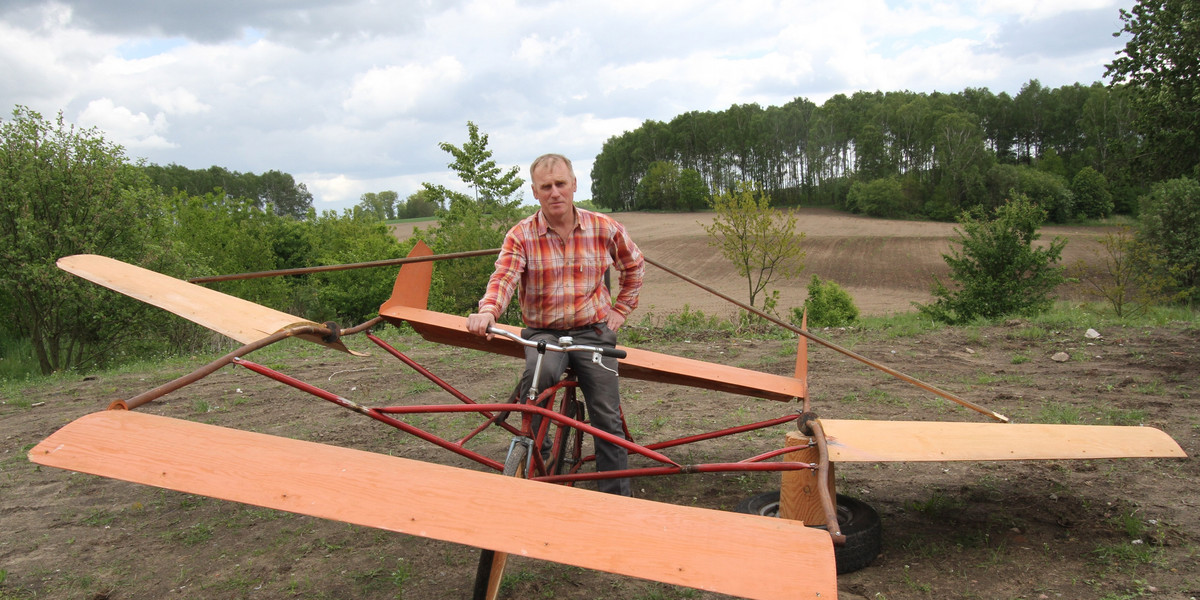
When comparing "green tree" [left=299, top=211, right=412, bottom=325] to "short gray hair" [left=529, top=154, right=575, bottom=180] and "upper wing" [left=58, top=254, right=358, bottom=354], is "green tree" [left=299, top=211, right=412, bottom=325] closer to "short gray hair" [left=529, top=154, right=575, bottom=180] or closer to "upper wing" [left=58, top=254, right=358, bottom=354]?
"upper wing" [left=58, top=254, right=358, bottom=354]

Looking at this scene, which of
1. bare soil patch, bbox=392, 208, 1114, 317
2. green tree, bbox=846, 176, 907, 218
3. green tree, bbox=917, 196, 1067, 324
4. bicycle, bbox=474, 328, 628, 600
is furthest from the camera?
green tree, bbox=846, 176, 907, 218

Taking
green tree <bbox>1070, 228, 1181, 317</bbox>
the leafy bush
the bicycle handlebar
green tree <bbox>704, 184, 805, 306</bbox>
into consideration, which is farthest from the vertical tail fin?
green tree <bbox>704, 184, 805, 306</bbox>

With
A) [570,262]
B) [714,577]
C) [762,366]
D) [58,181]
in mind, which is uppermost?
[58,181]

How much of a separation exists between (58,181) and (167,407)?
9170 mm

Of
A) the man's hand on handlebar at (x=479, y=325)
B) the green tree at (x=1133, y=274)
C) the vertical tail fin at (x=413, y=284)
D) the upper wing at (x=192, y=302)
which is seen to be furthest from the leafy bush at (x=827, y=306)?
the man's hand on handlebar at (x=479, y=325)

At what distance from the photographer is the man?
3.86m

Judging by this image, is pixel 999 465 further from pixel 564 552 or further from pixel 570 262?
pixel 564 552

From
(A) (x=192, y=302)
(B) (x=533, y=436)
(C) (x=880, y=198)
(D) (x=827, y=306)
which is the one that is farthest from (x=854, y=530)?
(C) (x=880, y=198)

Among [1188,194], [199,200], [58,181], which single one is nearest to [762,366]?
[58,181]

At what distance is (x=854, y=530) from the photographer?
3709 mm

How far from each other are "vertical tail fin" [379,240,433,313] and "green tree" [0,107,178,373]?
10.8 m

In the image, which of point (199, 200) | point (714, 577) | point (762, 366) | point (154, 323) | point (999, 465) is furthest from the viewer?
point (199, 200)

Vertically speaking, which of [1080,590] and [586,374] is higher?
[586,374]

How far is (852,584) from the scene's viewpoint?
3.46 metres
